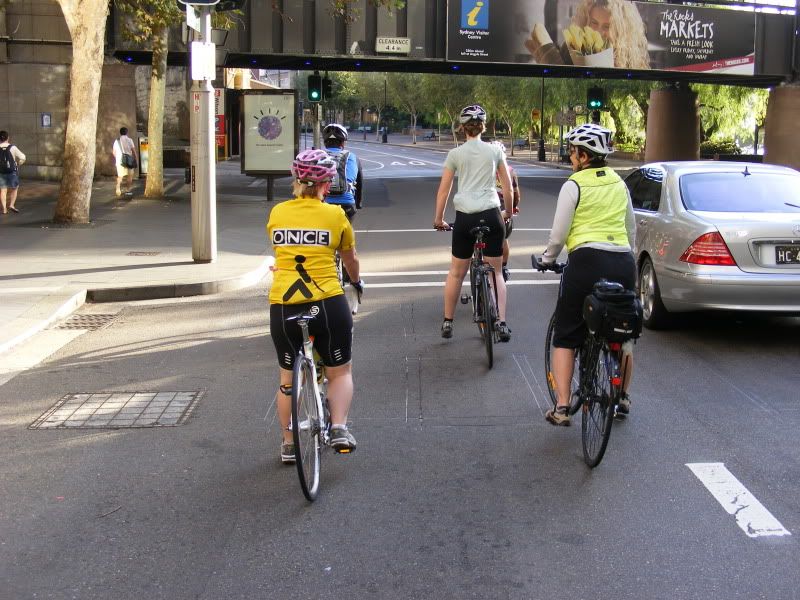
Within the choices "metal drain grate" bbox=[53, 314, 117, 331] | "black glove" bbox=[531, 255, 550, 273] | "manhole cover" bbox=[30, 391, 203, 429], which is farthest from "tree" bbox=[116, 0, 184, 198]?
"black glove" bbox=[531, 255, 550, 273]

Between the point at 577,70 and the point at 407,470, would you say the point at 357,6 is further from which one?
the point at 407,470

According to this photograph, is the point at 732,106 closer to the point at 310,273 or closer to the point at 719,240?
the point at 719,240

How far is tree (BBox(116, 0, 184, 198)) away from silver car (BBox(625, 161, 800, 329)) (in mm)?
11774

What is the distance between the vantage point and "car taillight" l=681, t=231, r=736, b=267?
8.45 metres

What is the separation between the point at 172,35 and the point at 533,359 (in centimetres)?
2241

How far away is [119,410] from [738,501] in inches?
162

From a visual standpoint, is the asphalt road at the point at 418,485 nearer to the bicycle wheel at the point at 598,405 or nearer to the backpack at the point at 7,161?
the bicycle wheel at the point at 598,405

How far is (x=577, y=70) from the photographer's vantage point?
35531 millimetres

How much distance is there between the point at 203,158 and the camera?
13.2 m

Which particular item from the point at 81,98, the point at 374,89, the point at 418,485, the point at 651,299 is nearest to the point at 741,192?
the point at 651,299

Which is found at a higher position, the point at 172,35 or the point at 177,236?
the point at 172,35

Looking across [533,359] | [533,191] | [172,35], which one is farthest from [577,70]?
[533,359]

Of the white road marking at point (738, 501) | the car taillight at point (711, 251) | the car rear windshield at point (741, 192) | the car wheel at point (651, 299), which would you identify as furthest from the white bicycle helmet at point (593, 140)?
the car wheel at point (651, 299)

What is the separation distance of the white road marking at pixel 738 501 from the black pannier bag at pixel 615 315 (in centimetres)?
86
